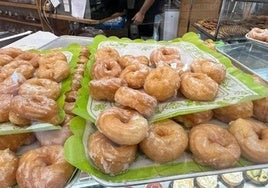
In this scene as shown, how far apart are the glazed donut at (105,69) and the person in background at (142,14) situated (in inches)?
73.1

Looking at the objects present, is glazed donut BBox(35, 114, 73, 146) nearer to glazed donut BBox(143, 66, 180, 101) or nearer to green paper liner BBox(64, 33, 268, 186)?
green paper liner BBox(64, 33, 268, 186)

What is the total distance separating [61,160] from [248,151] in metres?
0.42

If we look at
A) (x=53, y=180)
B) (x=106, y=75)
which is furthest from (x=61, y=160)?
(x=106, y=75)

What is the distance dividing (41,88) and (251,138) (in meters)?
0.54

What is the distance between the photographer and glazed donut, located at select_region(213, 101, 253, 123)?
0.62 meters

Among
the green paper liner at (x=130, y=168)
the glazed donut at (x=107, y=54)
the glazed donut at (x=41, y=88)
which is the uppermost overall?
the glazed donut at (x=107, y=54)

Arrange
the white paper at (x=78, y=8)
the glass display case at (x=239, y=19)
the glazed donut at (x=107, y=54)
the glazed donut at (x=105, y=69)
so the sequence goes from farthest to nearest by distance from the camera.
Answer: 1. the white paper at (x=78, y=8)
2. the glass display case at (x=239, y=19)
3. the glazed donut at (x=107, y=54)
4. the glazed donut at (x=105, y=69)

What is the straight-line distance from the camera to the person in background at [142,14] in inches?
97.0

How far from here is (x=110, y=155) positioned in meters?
0.49

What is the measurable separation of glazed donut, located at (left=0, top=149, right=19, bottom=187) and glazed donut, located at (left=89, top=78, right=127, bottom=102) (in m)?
0.24

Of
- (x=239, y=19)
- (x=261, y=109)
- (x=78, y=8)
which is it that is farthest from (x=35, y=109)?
(x=78, y=8)

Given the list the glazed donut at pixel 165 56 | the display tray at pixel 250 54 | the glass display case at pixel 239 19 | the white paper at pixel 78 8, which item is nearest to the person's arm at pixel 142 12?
the white paper at pixel 78 8

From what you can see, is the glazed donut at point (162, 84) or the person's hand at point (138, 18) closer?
the glazed donut at point (162, 84)

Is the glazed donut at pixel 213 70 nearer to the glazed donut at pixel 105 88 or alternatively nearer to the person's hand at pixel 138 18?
the glazed donut at pixel 105 88
